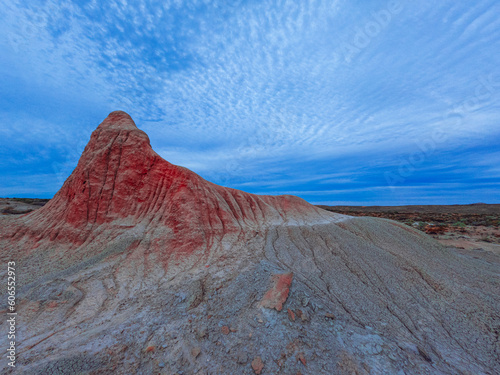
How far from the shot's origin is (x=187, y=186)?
13180 millimetres

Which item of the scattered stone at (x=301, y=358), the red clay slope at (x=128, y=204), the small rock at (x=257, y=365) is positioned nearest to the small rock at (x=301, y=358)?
the scattered stone at (x=301, y=358)

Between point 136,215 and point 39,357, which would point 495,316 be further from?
point 136,215

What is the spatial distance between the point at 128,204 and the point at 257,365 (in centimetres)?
1133

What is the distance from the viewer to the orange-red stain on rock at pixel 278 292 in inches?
242

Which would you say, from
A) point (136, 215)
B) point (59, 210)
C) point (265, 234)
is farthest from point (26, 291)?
point (265, 234)

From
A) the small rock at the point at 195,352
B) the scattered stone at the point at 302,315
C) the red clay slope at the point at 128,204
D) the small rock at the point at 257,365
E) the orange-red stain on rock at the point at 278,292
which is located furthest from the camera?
the red clay slope at the point at 128,204

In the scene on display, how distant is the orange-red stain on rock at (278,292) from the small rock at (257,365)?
1415mm

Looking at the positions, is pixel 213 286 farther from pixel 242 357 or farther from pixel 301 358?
pixel 301 358

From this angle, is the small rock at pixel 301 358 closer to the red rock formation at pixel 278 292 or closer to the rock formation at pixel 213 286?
the rock formation at pixel 213 286

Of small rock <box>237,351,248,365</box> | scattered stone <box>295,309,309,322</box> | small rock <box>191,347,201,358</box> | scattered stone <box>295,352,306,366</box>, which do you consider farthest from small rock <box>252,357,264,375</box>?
scattered stone <box>295,309,309,322</box>

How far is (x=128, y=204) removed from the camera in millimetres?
12633

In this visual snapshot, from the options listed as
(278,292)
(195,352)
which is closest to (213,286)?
(278,292)

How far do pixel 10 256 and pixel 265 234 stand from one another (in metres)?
13.2

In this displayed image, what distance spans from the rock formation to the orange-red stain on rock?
A: 40 millimetres
